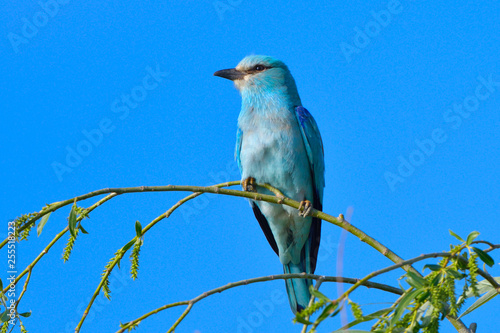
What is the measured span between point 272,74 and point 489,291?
370 centimetres

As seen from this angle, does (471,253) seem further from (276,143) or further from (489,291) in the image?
(276,143)

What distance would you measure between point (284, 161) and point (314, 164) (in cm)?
42

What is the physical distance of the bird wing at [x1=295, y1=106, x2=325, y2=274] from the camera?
5.24m

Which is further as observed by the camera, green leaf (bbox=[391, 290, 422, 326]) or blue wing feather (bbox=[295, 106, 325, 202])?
blue wing feather (bbox=[295, 106, 325, 202])

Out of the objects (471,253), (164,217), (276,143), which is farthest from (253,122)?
(471,253)

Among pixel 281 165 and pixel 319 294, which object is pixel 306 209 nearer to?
pixel 281 165

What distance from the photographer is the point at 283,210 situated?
17.4 ft

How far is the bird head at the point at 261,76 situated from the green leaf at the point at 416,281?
12.3 feet

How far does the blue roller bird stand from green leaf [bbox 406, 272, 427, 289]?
2.64 metres

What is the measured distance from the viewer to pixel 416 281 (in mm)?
1989

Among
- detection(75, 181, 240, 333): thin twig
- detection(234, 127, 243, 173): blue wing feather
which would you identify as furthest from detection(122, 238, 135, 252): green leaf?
detection(234, 127, 243, 173): blue wing feather

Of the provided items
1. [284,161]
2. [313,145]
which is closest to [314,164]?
[313,145]

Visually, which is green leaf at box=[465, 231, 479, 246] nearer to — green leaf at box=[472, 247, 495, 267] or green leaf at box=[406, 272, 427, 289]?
green leaf at box=[472, 247, 495, 267]

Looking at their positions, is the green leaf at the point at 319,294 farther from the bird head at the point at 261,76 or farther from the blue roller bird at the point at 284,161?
the bird head at the point at 261,76
